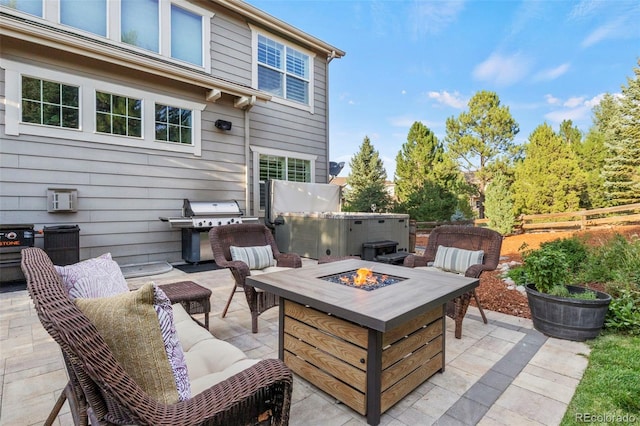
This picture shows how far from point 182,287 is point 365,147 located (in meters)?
19.4

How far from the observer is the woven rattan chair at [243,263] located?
115 inches

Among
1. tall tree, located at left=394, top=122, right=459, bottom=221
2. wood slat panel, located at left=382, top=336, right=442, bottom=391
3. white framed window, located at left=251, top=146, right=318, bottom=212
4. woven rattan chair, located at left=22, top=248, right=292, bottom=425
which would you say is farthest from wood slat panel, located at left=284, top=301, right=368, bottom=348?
tall tree, located at left=394, top=122, right=459, bottom=221

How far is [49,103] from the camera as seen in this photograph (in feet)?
15.5

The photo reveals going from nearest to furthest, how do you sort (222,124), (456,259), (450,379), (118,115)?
(450,379) → (456,259) → (118,115) → (222,124)

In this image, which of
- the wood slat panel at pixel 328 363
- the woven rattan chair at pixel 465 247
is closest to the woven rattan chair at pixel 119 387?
the wood slat panel at pixel 328 363

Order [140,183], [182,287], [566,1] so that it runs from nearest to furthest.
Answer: [182,287] → [140,183] → [566,1]

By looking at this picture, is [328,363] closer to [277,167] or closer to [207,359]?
[207,359]

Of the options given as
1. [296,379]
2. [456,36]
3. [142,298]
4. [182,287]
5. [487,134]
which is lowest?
[296,379]

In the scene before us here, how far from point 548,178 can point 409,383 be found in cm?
1382

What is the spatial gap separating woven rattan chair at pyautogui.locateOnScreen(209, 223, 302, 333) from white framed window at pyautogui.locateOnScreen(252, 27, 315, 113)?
181 inches

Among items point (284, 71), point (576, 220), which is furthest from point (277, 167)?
point (576, 220)

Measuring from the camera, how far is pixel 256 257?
3.58m

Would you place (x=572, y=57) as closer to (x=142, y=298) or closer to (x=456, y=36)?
(x=456, y=36)

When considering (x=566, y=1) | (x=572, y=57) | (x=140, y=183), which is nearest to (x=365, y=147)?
(x=572, y=57)
